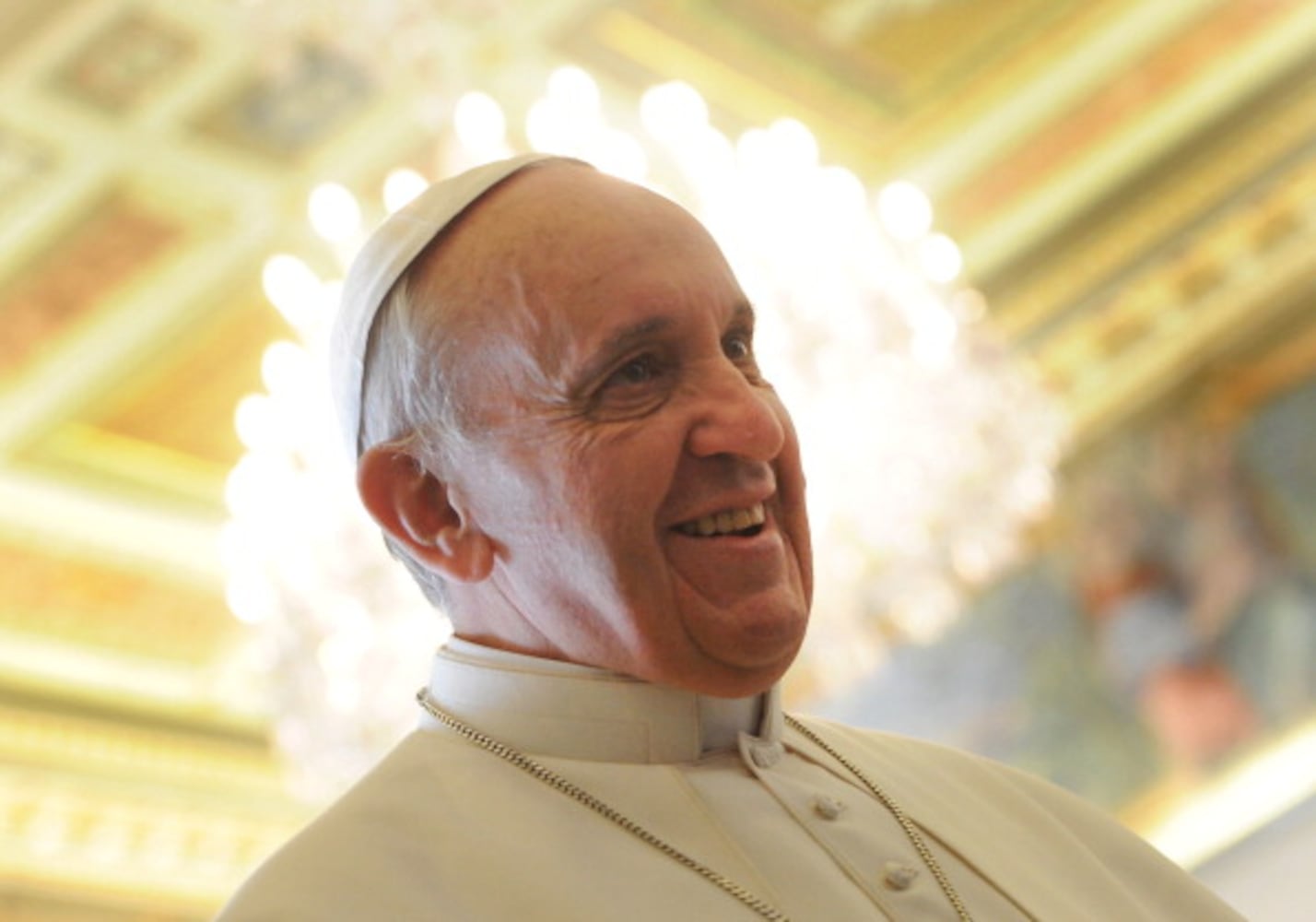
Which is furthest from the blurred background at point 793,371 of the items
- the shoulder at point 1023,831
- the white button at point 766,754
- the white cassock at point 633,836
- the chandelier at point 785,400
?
the white button at point 766,754

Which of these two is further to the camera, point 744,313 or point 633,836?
point 744,313

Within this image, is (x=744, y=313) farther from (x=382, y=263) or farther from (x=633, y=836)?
(x=633, y=836)

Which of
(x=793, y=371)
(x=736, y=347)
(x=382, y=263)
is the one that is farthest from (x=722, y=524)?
(x=793, y=371)

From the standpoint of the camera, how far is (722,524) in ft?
5.56

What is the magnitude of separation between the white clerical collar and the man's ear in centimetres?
9

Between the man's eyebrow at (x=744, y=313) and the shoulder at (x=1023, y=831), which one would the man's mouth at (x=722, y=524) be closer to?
the man's eyebrow at (x=744, y=313)

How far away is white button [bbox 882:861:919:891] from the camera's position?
173 cm

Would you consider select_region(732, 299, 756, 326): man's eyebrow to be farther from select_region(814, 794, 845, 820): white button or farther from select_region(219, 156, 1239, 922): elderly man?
select_region(814, 794, 845, 820): white button

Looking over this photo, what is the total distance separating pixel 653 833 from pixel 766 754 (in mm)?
160

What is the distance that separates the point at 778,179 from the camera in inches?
263

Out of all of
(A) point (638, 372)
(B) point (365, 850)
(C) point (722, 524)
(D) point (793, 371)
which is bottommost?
(B) point (365, 850)

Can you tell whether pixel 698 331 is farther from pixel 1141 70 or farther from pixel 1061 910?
pixel 1141 70

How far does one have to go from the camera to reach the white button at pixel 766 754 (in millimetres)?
1804

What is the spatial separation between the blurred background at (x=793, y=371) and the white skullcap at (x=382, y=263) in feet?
13.1
